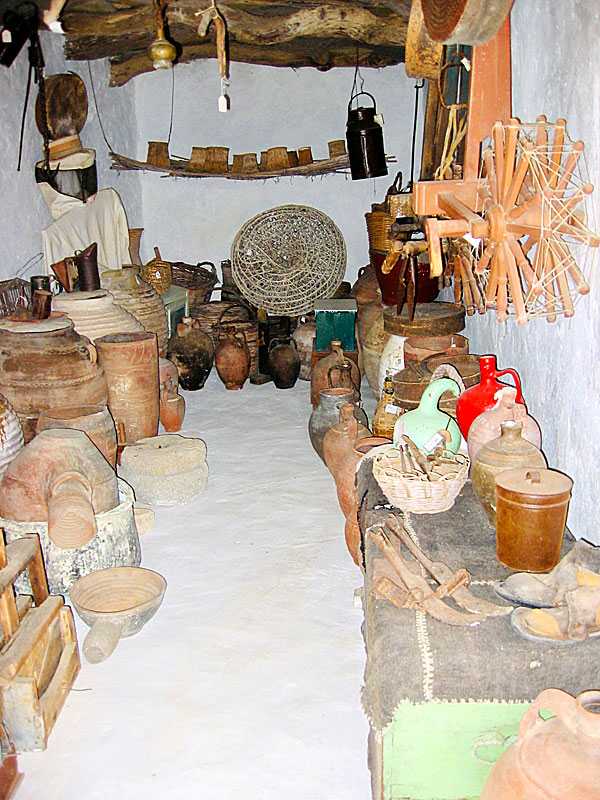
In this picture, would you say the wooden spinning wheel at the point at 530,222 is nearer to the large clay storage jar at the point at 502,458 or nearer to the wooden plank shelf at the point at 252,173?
the large clay storage jar at the point at 502,458

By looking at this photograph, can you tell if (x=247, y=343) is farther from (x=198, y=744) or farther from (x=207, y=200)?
(x=198, y=744)

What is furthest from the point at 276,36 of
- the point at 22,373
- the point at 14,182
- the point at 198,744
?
the point at 198,744

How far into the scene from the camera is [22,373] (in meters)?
3.96

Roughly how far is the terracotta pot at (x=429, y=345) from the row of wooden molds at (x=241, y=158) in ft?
13.2

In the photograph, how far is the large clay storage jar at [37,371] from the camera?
3967 millimetres

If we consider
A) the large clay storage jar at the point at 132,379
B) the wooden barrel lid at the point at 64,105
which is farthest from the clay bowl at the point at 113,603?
the wooden barrel lid at the point at 64,105

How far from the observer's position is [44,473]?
2.99m

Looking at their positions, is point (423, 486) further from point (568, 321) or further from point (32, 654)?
point (32, 654)

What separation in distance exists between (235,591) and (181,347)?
3.45 meters

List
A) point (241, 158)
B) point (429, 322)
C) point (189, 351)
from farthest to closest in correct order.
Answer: point (241, 158), point (189, 351), point (429, 322)

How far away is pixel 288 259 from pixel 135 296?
6.81 ft

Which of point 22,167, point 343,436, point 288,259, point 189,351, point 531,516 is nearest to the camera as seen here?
point 531,516

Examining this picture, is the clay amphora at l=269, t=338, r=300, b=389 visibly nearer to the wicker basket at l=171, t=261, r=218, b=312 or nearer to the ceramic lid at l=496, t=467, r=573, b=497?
the wicker basket at l=171, t=261, r=218, b=312

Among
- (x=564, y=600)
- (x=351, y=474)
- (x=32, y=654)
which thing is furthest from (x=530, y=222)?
(x=32, y=654)
